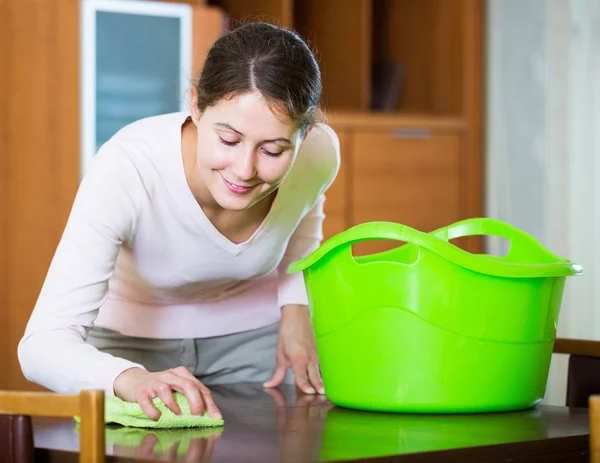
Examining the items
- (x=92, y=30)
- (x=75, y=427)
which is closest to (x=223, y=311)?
(x=75, y=427)

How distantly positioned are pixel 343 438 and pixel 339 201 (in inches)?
98.2

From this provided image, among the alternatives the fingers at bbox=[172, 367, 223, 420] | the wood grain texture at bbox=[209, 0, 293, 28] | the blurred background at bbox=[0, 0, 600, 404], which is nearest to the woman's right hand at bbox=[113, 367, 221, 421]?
the fingers at bbox=[172, 367, 223, 420]

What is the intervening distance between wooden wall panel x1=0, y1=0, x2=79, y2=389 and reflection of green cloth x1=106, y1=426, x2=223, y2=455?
2089 millimetres

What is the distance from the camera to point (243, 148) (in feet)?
4.27

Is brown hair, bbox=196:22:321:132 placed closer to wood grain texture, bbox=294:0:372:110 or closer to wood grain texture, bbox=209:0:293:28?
wood grain texture, bbox=209:0:293:28

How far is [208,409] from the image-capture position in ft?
3.97

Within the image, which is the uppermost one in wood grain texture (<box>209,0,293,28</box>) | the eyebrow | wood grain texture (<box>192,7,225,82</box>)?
wood grain texture (<box>209,0,293,28</box>)

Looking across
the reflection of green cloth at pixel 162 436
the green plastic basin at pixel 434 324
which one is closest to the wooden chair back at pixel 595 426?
the green plastic basin at pixel 434 324

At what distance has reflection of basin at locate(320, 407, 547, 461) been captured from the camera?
1.05 metres

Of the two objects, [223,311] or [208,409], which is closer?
[208,409]

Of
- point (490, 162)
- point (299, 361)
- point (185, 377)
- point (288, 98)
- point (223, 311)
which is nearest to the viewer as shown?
point (185, 377)

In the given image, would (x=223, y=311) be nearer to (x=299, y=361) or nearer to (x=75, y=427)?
(x=299, y=361)

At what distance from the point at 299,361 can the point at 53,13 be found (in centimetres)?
196

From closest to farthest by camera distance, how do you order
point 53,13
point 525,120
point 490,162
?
point 53,13 → point 525,120 → point 490,162
